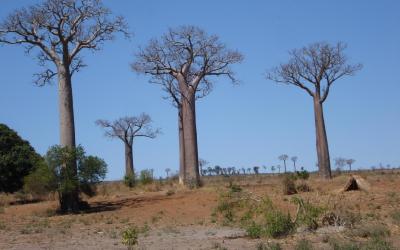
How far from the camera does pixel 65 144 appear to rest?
20.9 meters

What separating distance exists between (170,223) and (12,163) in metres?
16.0

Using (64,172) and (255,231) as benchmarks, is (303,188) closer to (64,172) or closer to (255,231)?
(64,172)

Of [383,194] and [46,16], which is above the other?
[46,16]

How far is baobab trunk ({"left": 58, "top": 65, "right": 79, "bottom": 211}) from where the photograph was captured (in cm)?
2024

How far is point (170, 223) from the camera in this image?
16.6 m

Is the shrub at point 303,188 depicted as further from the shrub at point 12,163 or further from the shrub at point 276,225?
the shrub at point 12,163

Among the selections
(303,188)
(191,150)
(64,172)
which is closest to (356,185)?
(303,188)

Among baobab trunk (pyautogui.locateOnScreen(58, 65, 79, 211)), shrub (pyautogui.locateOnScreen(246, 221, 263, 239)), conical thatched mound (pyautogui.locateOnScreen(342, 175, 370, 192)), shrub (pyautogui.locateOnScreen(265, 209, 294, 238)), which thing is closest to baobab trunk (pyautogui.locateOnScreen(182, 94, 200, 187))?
baobab trunk (pyautogui.locateOnScreen(58, 65, 79, 211))

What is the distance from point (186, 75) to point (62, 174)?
30.0ft

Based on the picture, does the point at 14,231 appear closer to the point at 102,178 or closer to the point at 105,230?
the point at 105,230

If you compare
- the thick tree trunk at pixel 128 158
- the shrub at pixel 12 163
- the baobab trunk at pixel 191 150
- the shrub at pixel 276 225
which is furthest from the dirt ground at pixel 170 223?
the thick tree trunk at pixel 128 158

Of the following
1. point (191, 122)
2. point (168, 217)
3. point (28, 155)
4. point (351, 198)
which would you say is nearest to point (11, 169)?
point (28, 155)

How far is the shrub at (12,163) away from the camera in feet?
96.9

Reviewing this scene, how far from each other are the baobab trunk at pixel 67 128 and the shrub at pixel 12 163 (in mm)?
8772
